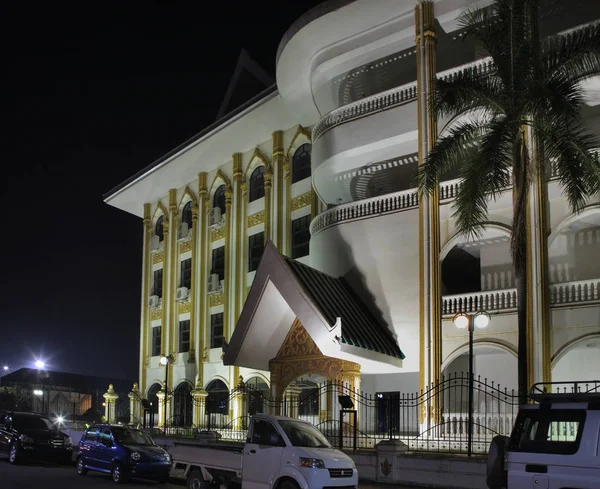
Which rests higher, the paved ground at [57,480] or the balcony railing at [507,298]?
the balcony railing at [507,298]

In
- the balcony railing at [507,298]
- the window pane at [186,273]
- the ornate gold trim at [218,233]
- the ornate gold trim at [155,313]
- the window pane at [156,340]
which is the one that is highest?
the ornate gold trim at [218,233]

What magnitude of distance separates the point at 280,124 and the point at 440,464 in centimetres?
1845

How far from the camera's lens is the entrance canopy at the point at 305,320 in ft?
68.5

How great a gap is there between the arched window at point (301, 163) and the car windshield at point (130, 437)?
13.5m

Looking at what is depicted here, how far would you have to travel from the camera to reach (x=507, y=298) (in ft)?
71.2

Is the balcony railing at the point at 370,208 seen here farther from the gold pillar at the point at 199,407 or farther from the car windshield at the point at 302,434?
the car windshield at the point at 302,434

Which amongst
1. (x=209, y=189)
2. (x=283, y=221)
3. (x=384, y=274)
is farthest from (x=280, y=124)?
(x=384, y=274)

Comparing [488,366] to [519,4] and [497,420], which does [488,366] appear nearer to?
[497,420]

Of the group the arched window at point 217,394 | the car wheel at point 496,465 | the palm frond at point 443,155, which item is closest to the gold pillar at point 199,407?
the arched window at point 217,394

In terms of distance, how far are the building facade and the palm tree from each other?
2.02 metres

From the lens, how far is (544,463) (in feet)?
33.6

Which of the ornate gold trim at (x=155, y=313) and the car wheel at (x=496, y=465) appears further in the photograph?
the ornate gold trim at (x=155, y=313)

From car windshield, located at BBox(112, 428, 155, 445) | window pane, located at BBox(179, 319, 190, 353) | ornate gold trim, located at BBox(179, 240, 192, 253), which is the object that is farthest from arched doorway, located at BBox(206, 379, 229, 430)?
car windshield, located at BBox(112, 428, 155, 445)

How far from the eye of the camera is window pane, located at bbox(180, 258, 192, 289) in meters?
37.2
